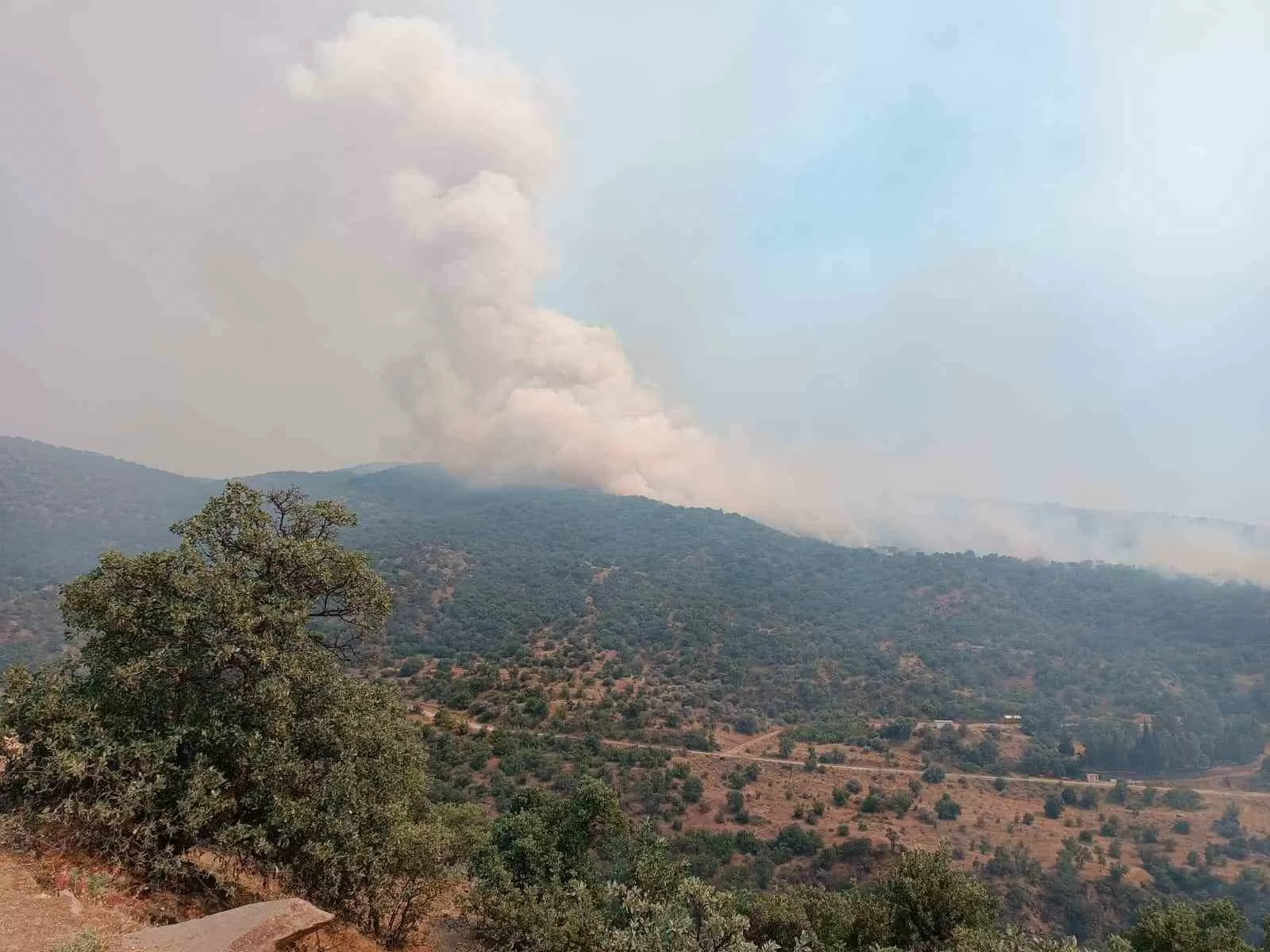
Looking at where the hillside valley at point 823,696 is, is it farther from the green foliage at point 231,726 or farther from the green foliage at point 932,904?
the green foliage at point 231,726

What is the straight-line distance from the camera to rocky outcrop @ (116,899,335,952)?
439 inches

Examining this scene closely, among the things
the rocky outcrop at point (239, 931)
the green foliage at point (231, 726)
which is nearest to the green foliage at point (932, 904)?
the green foliage at point (231, 726)

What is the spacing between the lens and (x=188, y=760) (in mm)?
14461

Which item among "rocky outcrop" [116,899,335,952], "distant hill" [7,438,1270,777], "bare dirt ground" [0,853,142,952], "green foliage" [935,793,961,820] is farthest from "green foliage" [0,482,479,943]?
"distant hill" [7,438,1270,777]

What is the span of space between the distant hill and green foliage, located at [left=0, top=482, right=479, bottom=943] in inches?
2602

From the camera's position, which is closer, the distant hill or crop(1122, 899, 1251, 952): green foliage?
crop(1122, 899, 1251, 952): green foliage

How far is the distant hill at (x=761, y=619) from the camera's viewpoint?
338 feet

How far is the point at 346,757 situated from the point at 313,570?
495 cm

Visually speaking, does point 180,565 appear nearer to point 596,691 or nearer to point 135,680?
point 135,680

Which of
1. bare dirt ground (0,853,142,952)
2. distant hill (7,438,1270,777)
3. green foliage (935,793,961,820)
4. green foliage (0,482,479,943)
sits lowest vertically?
green foliage (935,793,961,820)

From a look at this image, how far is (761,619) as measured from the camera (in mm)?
143250

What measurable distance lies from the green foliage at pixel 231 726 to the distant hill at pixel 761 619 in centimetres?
6610

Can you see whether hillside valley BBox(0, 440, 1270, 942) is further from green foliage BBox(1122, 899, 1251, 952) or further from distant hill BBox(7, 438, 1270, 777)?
green foliage BBox(1122, 899, 1251, 952)

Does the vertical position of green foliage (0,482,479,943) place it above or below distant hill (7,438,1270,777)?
above
